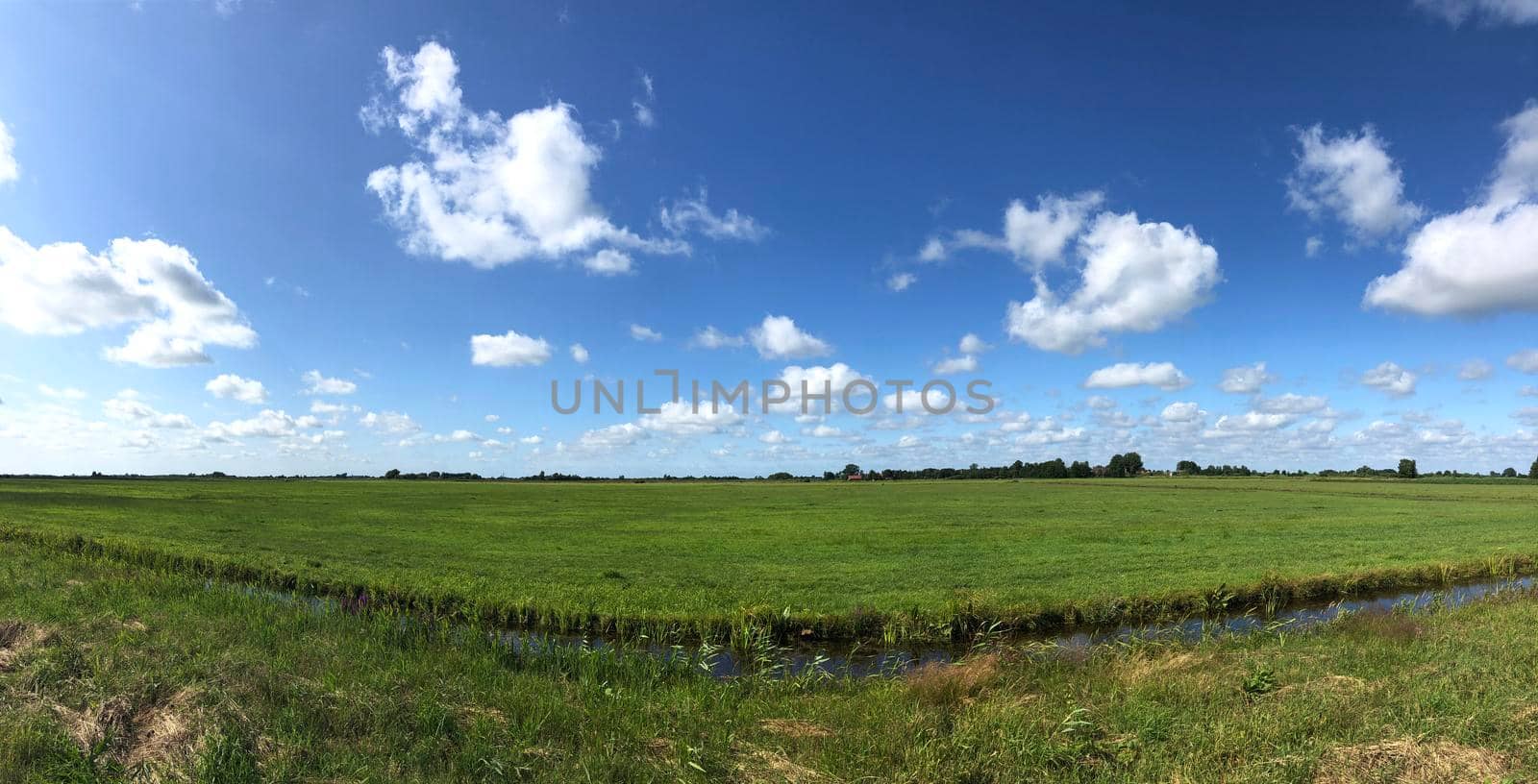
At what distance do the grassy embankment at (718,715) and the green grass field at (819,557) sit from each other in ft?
18.7

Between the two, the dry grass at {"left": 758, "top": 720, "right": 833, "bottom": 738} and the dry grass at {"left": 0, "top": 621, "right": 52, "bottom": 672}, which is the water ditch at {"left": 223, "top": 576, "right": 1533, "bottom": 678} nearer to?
the dry grass at {"left": 758, "top": 720, "right": 833, "bottom": 738}

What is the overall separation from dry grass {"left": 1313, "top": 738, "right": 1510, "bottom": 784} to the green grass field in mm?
9732

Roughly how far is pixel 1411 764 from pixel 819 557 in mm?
20478

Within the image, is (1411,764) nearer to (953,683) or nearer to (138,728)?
(953,683)

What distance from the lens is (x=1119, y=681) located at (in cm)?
934

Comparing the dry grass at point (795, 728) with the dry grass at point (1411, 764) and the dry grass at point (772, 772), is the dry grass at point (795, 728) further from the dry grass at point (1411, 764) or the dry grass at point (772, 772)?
the dry grass at point (1411, 764)

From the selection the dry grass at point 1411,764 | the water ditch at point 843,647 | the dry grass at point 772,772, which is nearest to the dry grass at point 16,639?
the water ditch at point 843,647

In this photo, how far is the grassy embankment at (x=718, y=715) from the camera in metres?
6.40

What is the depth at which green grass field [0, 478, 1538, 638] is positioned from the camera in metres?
17.3

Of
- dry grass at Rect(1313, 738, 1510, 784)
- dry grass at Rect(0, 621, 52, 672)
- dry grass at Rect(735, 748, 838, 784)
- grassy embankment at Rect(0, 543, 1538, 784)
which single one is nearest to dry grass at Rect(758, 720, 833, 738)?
grassy embankment at Rect(0, 543, 1538, 784)

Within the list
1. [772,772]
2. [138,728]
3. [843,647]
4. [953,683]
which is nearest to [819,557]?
[843,647]

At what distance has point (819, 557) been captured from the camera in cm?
2614

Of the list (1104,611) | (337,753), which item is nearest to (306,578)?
(337,753)

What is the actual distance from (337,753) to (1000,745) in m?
6.92
